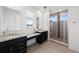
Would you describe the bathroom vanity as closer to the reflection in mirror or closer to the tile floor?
the tile floor

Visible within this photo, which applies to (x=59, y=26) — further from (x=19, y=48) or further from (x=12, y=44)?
(x=12, y=44)

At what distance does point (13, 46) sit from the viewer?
6.83 ft

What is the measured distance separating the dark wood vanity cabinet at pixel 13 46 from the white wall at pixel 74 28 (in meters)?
2.25

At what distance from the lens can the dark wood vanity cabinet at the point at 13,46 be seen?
5.95ft

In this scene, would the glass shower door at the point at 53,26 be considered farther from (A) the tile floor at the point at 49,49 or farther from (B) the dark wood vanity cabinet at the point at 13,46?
(B) the dark wood vanity cabinet at the point at 13,46

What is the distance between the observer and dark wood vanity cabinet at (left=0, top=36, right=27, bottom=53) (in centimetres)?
181

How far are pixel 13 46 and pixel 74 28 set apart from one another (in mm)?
2679

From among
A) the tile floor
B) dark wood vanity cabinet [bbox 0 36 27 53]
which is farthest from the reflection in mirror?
dark wood vanity cabinet [bbox 0 36 27 53]

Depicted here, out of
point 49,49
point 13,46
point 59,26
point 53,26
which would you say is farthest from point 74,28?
point 13,46

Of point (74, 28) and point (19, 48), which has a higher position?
point (74, 28)

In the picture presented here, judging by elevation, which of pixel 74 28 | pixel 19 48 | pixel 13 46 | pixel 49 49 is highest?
pixel 74 28

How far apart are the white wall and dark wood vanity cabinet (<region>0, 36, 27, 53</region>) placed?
2247 millimetres
